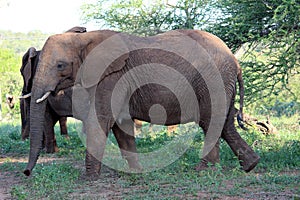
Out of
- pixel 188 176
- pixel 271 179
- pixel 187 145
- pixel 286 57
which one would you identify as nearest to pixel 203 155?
pixel 188 176

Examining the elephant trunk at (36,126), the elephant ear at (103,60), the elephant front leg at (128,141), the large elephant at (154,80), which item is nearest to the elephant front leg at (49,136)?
the elephant front leg at (128,141)

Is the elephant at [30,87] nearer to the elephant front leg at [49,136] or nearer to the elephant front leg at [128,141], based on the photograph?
the elephant front leg at [49,136]

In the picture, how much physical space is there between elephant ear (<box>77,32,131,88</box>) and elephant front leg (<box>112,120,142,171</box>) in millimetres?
864

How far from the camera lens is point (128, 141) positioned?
7324 millimetres

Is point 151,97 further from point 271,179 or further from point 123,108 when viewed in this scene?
point 271,179

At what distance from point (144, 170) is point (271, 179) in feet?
5.66

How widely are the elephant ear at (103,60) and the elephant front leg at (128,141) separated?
0.86 meters

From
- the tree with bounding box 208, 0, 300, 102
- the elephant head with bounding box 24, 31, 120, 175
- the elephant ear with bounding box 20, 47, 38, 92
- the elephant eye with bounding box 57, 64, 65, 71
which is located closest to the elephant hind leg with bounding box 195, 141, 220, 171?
the elephant head with bounding box 24, 31, 120, 175

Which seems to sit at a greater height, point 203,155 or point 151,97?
point 151,97

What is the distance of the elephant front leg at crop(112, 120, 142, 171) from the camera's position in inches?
284

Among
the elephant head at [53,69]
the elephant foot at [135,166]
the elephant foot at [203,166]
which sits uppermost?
the elephant head at [53,69]

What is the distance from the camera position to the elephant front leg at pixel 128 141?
7.21 meters

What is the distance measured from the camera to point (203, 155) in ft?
22.7

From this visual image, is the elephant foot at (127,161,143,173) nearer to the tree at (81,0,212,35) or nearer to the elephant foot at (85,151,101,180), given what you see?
the elephant foot at (85,151,101,180)
